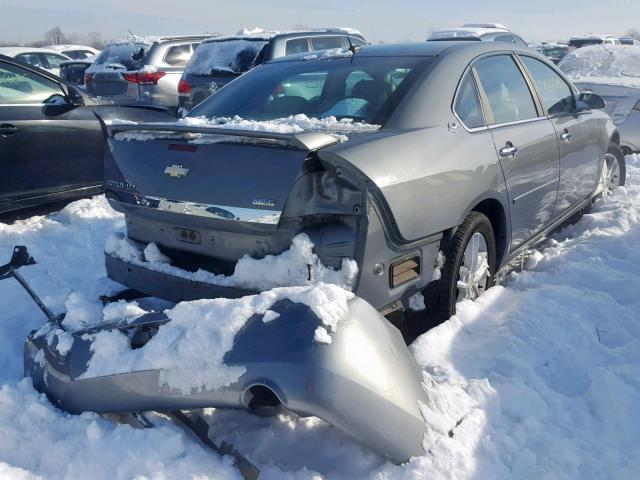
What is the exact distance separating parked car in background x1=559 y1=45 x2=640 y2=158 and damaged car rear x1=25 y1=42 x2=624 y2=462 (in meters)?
4.43

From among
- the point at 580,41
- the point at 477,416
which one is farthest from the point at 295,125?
the point at 580,41

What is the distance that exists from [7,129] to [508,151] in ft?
Answer: 12.8

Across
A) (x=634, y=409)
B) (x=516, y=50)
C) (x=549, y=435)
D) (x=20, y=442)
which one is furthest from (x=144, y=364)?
(x=516, y=50)

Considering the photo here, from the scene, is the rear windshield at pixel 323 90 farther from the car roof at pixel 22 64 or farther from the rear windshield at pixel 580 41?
the rear windshield at pixel 580 41

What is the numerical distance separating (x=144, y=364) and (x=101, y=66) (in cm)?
984

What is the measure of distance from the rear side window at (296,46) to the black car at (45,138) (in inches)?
134

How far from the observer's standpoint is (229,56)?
871cm

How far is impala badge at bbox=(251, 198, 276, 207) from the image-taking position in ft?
8.50

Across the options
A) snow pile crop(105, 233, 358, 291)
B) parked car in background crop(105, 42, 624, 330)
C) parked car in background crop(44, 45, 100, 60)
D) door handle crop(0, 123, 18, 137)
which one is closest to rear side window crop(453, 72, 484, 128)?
parked car in background crop(105, 42, 624, 330)

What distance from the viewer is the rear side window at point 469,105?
11.0 feet

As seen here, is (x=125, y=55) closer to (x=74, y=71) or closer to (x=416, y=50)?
(x=74, y=71)

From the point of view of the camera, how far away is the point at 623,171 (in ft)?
20.1

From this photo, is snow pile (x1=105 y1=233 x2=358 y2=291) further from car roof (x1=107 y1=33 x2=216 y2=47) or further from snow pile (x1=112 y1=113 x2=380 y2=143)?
car roof (x1=107 y1=33 x2=216 y2=47)

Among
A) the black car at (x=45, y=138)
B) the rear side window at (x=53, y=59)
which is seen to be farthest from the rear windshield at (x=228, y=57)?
the rear side window at (x=53, y=59)
